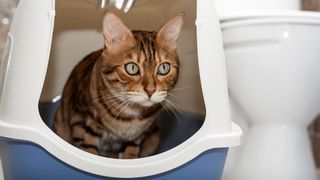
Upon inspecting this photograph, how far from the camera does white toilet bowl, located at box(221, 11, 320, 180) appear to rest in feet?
3.61

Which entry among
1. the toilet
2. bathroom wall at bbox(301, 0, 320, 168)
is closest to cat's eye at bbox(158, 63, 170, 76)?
the toilet

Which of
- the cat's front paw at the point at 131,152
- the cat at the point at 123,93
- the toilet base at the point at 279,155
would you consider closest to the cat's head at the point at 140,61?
the cat at the point at 123,93

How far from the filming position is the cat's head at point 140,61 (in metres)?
Result: 0.90

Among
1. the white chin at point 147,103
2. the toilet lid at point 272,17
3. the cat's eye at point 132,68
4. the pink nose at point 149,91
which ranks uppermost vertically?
the toilet lid at point 272,17

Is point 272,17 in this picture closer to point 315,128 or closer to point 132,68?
point 132,68

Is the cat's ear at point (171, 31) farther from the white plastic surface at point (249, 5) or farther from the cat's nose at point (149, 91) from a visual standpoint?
the white plastic surface at point (249, 5)

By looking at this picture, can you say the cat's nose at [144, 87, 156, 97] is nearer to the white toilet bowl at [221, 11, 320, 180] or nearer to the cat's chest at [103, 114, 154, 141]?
the cat's chest at [103, 114, 154, 141]

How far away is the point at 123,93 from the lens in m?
0.93

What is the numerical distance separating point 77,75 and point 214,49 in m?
0.36

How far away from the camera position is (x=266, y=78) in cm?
114

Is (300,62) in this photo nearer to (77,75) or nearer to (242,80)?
(242,80)

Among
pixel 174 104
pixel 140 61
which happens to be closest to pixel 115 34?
pixel 140 61

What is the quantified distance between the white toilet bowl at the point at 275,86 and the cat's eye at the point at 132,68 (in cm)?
33

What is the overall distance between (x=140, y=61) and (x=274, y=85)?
0.39 metres
